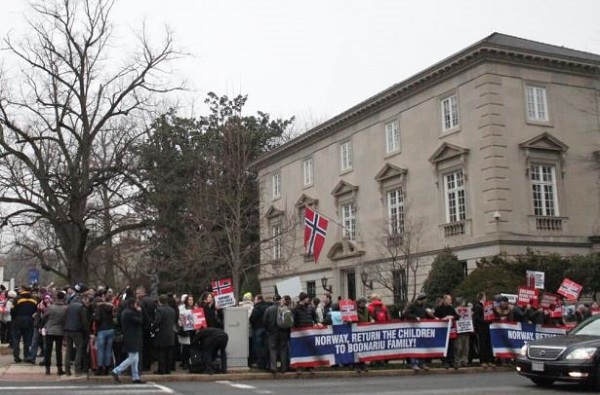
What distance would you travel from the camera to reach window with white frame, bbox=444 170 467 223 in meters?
33.7

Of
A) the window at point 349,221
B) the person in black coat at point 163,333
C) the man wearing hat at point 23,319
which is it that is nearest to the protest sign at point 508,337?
the person in black coat at point 163,333

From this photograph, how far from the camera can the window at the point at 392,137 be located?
38.7 m

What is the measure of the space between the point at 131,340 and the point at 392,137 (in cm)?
2585

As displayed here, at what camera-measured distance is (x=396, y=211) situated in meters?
38.5

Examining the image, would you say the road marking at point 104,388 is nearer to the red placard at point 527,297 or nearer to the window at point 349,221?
the red placard at point 527,297

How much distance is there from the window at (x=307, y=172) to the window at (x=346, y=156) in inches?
168

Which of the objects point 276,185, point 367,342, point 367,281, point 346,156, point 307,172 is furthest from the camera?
point 276,185

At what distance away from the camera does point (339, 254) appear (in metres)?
43.4

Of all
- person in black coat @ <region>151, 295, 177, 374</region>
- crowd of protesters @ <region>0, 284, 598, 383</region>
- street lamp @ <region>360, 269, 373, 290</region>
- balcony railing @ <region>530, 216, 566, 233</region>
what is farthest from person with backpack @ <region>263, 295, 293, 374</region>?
street lamp @ <region>360, 269, 373, 290</region>

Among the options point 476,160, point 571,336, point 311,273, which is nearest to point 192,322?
point 571,336

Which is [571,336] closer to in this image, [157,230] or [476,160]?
[476,160]

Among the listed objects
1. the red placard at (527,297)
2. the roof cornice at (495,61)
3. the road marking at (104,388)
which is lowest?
the road marking at (104,388)

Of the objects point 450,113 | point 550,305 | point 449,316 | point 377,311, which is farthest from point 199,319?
point 450,113

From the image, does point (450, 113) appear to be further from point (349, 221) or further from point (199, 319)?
point (199, 319)
